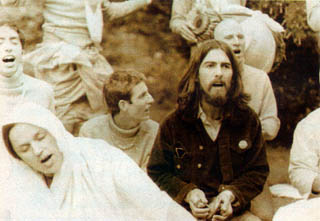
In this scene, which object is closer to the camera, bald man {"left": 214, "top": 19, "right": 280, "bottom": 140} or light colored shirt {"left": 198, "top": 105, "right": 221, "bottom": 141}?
light colored shirt {"left": 198, "top": 105, "right": 221, "bottom": 141}

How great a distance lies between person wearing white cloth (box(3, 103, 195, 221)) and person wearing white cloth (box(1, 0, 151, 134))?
468 millimetres

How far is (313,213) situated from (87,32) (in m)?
1.43

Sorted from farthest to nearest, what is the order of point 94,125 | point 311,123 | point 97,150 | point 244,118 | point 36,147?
point 94,125, point 311,123, point 244,118, point 97,150, point 36,147

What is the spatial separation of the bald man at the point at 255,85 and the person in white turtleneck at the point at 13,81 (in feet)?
2.95

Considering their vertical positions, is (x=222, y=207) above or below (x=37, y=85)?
below

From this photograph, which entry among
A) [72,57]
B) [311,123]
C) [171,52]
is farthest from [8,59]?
[311,123]

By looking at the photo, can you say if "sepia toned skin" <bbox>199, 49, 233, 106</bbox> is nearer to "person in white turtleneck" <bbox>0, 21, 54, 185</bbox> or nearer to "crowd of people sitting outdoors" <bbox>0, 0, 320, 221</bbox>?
"crowd of people sitting outdoors" <bbox>0, 0, 320, 221</bbox>

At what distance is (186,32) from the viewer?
551 cm

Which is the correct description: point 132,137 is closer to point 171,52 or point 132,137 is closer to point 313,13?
point 171,52

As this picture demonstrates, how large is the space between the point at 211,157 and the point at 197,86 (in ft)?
1.10

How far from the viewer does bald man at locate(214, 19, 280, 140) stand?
539 centimetres

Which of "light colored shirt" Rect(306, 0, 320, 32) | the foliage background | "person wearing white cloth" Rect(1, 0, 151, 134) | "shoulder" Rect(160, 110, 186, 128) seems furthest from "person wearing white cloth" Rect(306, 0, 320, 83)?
"person wearing white cloth" Rect(1, 0, 151, 134)

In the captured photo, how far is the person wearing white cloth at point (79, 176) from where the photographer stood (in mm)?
4934

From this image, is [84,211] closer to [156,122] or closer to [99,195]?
[99,195]
